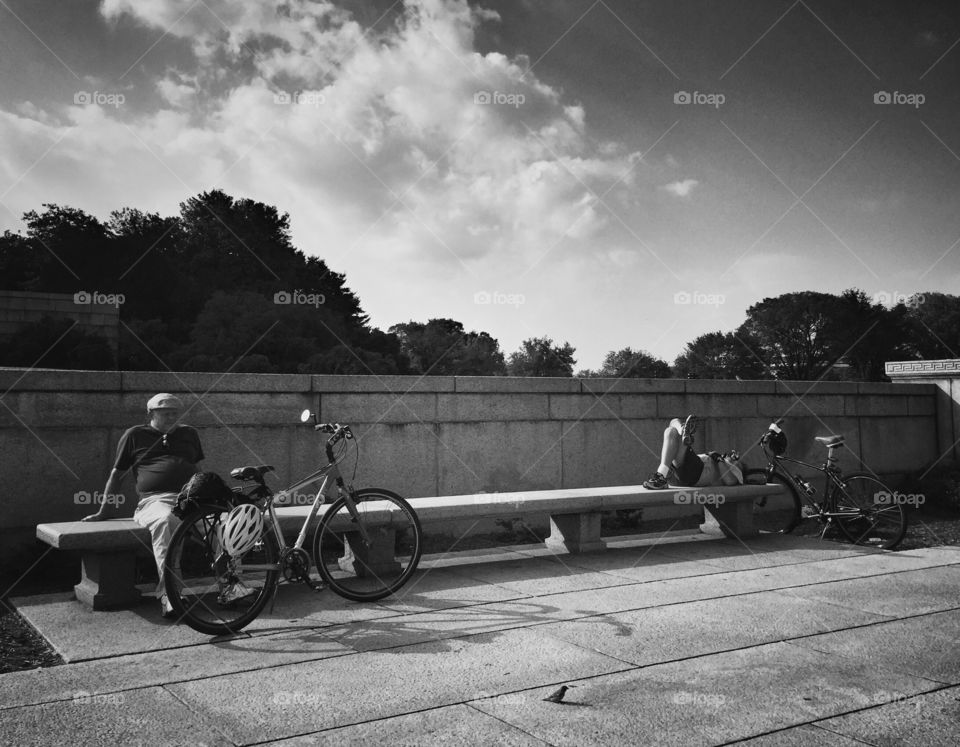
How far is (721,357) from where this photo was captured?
297ft

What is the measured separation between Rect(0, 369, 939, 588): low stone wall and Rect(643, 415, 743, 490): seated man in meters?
1.76

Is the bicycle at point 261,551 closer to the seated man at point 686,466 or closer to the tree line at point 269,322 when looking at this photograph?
the seated man at point 686,466

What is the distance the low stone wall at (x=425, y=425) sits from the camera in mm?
6809

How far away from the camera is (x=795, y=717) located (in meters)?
3.52

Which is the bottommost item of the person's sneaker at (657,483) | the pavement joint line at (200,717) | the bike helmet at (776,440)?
the pavement joint line at (200,717)

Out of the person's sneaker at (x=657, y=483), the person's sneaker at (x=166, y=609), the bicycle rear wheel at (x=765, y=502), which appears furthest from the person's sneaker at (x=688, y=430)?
the person's sneaker at (x=166, y=609)

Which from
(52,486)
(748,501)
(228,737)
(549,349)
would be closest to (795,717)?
(228,737)

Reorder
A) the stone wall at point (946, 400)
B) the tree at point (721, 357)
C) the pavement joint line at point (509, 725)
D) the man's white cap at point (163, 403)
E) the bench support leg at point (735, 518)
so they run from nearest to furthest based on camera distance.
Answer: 1. the pavement joint line at point (509, 725)
2. the man's white cap at point (163, 403)
3. the bench support leg at point (735, 518)
4. the stone wall at point (946, 400)
5. the tree at point (721, 357)

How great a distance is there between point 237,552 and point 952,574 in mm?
5639

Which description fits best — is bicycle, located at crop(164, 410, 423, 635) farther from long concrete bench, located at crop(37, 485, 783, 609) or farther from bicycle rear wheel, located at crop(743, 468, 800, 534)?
bicycle rear wheel, located at crop(743, 468, 800, 534)

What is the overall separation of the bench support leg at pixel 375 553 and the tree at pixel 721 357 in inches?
3368

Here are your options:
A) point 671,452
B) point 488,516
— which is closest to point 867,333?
point 671,452

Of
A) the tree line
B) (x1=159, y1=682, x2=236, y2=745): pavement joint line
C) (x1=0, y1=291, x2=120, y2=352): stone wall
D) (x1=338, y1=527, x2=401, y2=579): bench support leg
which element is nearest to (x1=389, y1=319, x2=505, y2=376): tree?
the tree line

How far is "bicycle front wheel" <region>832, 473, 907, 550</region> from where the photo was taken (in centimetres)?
786
